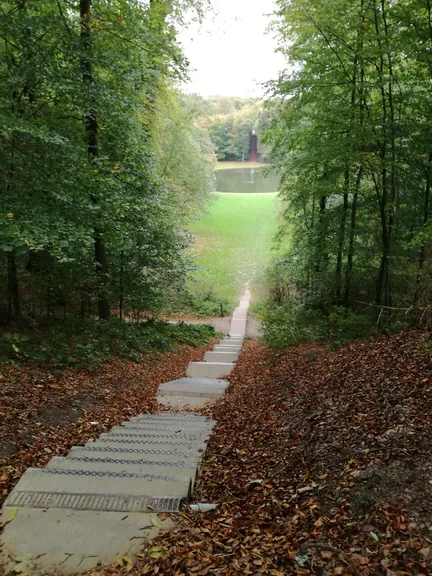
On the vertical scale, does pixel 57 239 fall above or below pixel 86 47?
below

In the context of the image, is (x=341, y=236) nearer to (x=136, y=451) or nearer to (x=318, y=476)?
(x=318, y=476)

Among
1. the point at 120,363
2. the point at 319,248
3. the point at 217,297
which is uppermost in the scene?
the point at 319,248

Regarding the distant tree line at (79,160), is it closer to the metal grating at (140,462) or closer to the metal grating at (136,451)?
the metal grating at (136,451)

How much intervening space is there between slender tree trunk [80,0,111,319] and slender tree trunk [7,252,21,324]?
1697mm

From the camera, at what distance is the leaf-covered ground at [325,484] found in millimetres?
2225

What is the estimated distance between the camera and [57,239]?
6090mm

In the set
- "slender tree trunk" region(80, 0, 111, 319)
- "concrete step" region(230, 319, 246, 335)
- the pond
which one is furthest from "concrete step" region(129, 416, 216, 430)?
the pond

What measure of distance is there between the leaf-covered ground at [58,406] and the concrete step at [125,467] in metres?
0.49

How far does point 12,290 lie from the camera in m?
7.67

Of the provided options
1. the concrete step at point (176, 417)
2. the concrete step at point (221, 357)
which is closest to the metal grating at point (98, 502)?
the concrete step at point (176, 417)

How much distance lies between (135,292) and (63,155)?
506 cm

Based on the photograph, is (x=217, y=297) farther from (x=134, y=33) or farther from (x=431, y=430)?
(x=431, y=430)

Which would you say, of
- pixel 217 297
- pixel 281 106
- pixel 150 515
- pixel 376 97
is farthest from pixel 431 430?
pixel 217 297

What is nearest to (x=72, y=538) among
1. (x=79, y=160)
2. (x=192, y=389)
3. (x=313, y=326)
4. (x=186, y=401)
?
(x=186, y=401)
